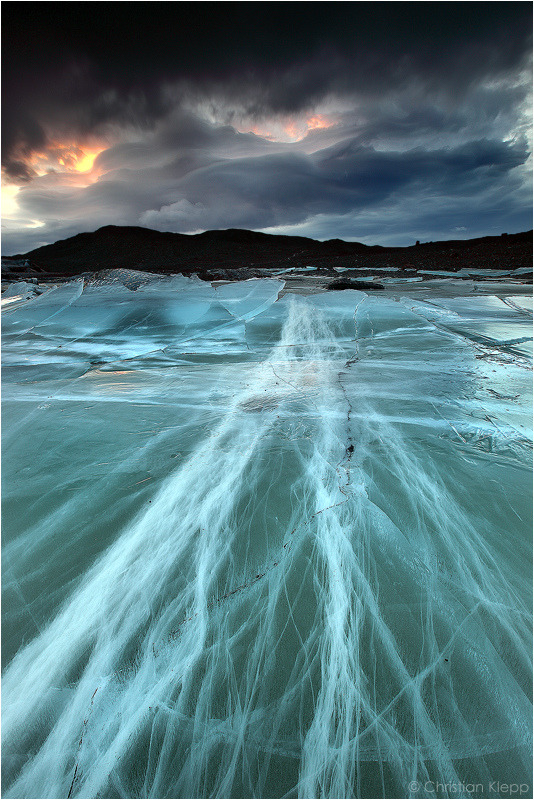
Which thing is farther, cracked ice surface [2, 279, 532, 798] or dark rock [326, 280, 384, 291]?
dark rock [326, 280, 384, 291]

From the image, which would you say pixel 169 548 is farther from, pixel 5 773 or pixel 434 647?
pixel 434 647

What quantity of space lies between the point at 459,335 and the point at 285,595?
2.96m

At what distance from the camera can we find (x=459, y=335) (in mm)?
3086

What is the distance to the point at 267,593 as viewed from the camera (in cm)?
85

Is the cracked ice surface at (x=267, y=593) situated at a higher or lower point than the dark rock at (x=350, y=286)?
lower

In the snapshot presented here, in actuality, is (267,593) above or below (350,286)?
below

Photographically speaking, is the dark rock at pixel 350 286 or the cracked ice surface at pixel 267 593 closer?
the cracked ice surface at pixel 267 593

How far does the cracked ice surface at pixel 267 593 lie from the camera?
637mm

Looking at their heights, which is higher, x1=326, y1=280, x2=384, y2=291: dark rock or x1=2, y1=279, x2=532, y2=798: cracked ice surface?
x1=326, y1=280, x2=384, y2=291: dark rock

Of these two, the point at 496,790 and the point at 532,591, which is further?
the point at 532,591

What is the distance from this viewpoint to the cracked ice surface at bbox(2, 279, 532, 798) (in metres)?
0.64

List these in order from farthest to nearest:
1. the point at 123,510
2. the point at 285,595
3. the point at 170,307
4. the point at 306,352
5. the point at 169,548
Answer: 1. the point at 170,307
2. the point at 306,352
3. the point at 123,510
4. the point at 169,548
5. the point at 285,595

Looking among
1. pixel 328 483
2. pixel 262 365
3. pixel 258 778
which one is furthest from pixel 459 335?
pixel 258 778

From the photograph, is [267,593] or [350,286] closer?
[267,593]
